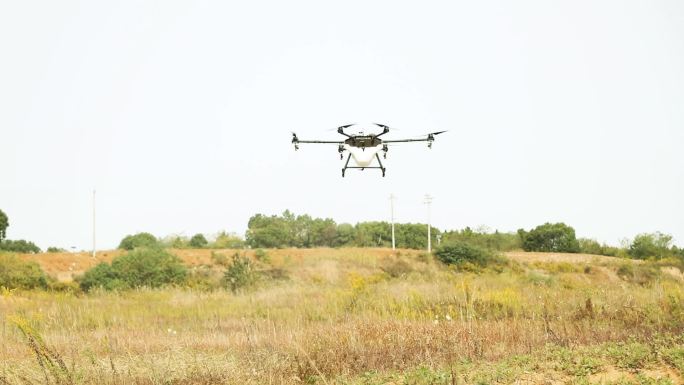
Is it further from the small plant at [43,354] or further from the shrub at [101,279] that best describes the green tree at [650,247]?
the small plant at [43,354]

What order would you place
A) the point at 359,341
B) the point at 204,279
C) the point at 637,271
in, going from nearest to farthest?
the point at 359,341, the point at 204,279, the point at 637,271

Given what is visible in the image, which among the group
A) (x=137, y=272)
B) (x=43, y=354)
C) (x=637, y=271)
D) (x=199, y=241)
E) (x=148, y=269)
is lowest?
(x=637, y=271)

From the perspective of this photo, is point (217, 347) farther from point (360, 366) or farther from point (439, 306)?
point (439, 306)

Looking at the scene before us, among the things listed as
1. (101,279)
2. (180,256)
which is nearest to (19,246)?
(180,256)

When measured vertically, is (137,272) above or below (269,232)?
below

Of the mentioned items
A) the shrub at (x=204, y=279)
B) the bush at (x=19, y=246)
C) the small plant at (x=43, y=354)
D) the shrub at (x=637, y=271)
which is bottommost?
the shrub at (x=637, y=271)

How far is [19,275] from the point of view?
1246 inches

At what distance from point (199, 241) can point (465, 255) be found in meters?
38.0

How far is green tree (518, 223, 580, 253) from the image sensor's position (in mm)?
70688

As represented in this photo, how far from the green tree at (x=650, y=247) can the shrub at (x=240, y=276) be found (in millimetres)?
49652

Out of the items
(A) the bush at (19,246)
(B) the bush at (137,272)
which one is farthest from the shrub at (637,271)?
(A) the bush at (19,246)

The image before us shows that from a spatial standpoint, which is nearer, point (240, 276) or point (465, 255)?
point (240, 276)

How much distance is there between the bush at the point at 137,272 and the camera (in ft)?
102

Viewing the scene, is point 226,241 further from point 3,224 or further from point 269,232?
point 3,224
